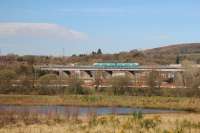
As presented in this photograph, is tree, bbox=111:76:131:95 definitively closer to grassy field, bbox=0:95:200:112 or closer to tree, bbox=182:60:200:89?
tree, bbox=182:60:200:89

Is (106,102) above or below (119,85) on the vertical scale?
below

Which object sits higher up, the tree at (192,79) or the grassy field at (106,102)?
the tree at (192,79)

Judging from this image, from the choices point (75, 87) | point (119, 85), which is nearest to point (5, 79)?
point (75, 87)

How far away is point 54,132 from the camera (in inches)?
898

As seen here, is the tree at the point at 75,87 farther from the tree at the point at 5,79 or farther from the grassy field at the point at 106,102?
the grassy field at the point at 106,102

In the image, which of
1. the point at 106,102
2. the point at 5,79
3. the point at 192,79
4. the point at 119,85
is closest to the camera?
the point at 106,102

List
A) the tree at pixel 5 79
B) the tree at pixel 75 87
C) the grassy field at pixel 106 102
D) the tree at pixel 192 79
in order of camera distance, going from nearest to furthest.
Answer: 1. the grassy field at pixel 106 102
2. the tree at pixel 192 79
3. the tree at pixel 75 87
4. the tree at pixel 5 79

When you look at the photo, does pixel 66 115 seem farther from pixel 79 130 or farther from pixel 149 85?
pixel 149 85

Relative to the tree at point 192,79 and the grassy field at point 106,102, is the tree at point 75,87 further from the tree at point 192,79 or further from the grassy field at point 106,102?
the tree at point 192,79

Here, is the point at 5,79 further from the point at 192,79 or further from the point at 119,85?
the point at 192,79

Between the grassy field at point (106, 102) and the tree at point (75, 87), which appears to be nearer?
the grassy field at point (106, 102)

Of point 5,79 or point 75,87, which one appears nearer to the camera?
point 75,87

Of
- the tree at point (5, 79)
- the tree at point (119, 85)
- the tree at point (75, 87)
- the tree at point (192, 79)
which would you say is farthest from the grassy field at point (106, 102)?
the tree at point (119, 85)

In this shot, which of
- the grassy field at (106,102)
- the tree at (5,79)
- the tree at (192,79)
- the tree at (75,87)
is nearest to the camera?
the grassy field at (106,102)
